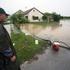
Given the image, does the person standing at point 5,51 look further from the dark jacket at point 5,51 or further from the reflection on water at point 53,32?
the reflection on water at point 53,32

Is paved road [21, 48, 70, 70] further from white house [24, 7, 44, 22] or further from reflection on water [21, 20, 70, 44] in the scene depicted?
white house [24, 7, 44, 22]

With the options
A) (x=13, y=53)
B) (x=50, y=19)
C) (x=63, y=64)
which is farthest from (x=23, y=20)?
(x=13, y=53)

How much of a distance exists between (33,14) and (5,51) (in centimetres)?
4793

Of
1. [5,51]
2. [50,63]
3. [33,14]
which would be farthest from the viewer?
[33,14]

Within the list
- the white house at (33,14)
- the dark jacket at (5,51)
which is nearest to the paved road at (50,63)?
the dark jacket at (5,51)

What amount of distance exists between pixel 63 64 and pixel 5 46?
4631 mm

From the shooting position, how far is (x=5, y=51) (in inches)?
178

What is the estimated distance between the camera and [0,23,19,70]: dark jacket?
4.46 meters

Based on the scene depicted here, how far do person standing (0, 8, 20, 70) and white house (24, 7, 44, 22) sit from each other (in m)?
45.8

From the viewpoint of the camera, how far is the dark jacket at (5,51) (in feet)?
14.6

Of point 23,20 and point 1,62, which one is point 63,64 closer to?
point 1,62

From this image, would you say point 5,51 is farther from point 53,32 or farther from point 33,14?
point 33,14

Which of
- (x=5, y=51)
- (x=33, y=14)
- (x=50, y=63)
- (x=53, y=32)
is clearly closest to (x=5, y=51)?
(x=5, y=51)

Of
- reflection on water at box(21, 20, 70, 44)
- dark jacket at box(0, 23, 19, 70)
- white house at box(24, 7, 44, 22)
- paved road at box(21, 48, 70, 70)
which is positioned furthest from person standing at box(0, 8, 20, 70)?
white house at box(24, 7, 44, 22)
